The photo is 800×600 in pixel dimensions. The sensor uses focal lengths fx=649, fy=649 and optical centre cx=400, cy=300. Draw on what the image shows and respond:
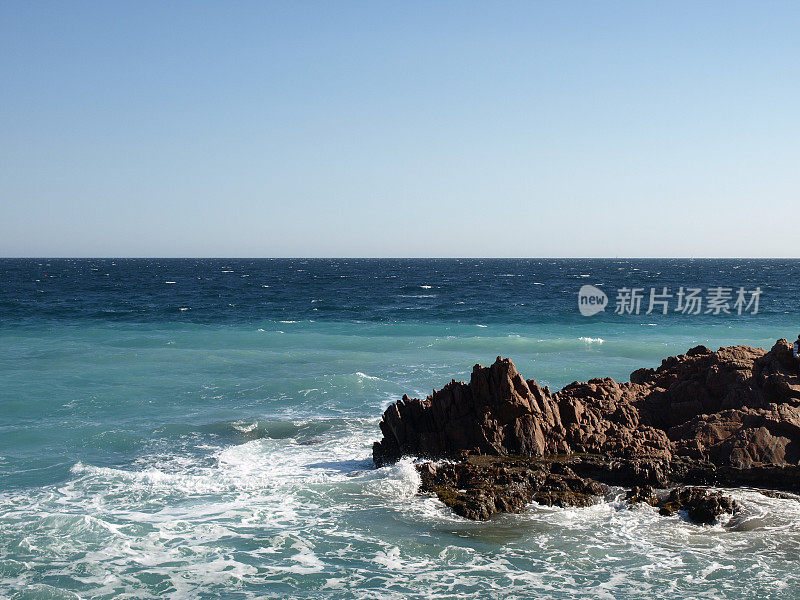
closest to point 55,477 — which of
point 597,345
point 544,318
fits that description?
point 597,345

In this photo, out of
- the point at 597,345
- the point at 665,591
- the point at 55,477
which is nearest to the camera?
the point at 665,591

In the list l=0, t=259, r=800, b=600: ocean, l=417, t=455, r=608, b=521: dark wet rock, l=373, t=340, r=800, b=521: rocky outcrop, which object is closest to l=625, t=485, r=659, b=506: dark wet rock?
l=0, t=259, r=800, b=600: ocean

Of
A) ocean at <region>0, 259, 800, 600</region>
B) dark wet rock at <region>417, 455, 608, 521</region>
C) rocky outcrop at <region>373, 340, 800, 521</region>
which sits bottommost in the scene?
ocean at <region>0, 259, 800, 600</region>

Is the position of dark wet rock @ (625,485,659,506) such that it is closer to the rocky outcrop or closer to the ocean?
the ocean

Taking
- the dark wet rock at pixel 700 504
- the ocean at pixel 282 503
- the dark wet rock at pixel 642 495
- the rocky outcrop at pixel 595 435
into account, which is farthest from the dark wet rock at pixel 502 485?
the dark wet rock at pixel 700 504

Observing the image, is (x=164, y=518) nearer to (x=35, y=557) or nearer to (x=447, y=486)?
(x=35, y=557)

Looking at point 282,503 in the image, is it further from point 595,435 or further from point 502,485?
point 595,435

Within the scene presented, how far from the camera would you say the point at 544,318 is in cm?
4412

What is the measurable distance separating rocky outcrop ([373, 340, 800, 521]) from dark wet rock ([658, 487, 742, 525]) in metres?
0.06

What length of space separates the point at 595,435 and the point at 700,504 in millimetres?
3174

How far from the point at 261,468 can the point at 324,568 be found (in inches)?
188

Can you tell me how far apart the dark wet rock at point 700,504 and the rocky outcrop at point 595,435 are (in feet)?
0.20

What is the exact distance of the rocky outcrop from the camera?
1229 centimetres

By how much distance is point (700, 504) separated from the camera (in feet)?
36.2
